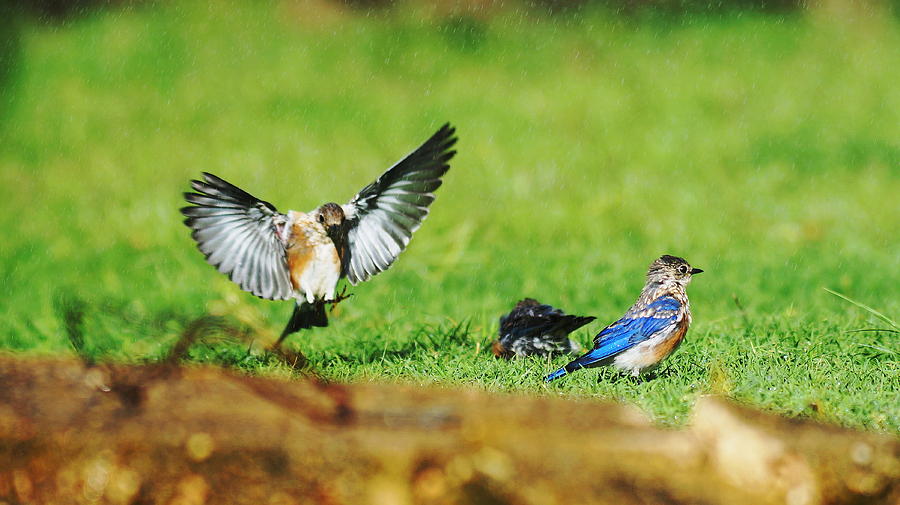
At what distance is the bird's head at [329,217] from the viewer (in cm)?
561

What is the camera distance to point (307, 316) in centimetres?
579

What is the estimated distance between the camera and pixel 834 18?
15.8 m

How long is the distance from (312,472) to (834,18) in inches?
550

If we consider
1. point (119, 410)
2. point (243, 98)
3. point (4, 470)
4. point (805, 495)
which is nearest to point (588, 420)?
point (805, 495)

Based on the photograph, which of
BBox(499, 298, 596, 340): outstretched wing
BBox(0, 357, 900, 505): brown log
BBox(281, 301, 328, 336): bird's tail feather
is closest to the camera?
BBox(0, 357, 900, 505): brown log

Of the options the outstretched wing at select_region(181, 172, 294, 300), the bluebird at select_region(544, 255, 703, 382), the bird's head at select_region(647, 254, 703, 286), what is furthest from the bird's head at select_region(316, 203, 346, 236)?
the bird's head at select_region(647, 254, 703, 286)

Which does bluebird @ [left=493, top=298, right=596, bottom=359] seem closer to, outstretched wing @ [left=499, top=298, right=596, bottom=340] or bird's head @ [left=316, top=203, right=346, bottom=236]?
outstretched wing @ [left=499, top=298, right=596, bottom=340]

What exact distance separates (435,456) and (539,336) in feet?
8.36

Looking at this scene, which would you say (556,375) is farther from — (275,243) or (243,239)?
(243,239)

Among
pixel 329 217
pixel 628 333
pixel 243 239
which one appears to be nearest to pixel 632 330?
pixel 628 333

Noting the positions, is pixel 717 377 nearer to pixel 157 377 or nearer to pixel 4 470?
pixel 157 377

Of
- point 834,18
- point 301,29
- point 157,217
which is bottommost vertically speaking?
point 157,217

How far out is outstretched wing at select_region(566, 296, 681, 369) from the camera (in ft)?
17.1

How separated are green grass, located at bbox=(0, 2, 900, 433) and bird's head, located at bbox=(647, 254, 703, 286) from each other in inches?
15.6
